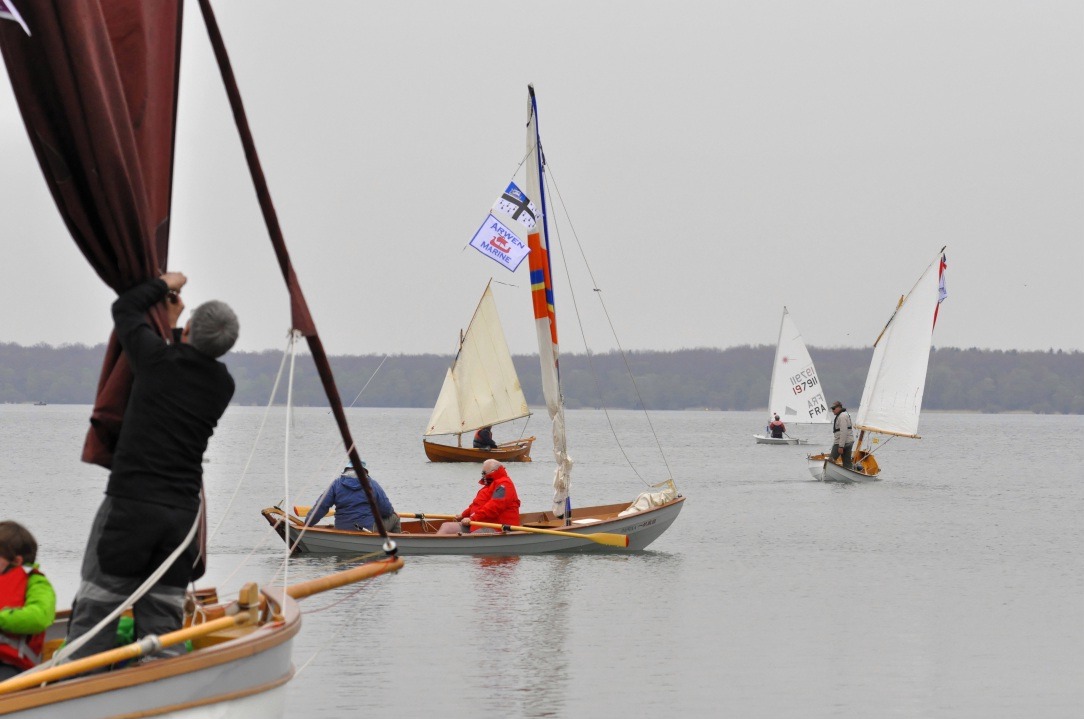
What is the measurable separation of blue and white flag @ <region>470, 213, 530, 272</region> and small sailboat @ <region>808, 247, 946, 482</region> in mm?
23692

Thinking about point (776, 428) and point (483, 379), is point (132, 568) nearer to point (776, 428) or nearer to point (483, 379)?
point (483, 379)

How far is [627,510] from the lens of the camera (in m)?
22.2

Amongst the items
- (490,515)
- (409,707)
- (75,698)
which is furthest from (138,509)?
(490,515)

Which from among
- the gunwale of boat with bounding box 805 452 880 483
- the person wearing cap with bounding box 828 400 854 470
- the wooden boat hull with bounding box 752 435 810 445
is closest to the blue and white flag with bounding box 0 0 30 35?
the person wearing cap with bounding box 828 400 854 470

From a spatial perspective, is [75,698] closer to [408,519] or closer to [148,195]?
[148,195]

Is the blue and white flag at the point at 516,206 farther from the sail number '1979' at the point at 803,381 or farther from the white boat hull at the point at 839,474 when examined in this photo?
the sail number '1979' at the point at 803,381

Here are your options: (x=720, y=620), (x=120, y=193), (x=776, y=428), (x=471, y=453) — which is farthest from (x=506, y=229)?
(x=776, y=428)

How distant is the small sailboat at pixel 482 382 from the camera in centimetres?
5278

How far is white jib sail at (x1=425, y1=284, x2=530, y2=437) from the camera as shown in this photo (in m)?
52.8

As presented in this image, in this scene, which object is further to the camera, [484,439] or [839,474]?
[484,439]

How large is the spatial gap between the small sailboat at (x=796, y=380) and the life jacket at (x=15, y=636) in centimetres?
6806

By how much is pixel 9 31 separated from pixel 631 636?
10100 mm

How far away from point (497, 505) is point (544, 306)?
3.12 meters

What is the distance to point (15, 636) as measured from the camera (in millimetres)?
6684
